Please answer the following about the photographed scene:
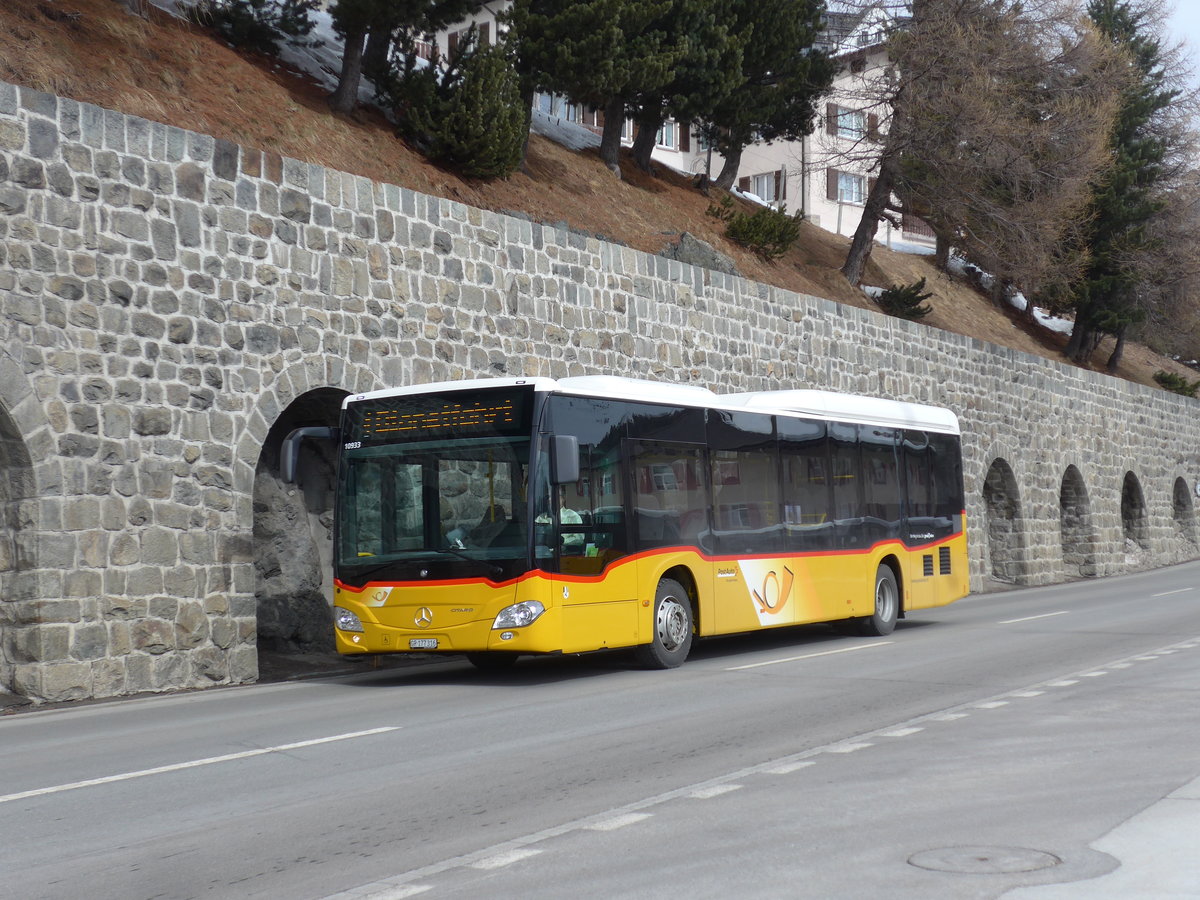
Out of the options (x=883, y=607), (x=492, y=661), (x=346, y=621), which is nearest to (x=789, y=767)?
(x=346, y=621)

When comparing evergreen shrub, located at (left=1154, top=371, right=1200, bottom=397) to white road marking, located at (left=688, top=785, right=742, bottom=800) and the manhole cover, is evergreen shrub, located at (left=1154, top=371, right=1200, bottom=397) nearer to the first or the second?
white road marking, located at (left=688, top=785, right=742, bottom=800)

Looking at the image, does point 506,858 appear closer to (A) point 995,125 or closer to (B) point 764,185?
(A) point 995,125

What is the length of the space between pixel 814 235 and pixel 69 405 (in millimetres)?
36507

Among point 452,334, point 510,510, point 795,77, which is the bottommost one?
point 510,510

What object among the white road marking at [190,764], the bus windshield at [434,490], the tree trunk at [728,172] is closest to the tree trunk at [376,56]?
the tree trunk at [728,172]

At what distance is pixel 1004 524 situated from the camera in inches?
1277

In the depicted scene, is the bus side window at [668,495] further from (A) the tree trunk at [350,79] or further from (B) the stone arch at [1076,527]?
(B) the stone arch at [1076,527]

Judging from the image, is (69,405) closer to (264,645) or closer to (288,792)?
(264,645)

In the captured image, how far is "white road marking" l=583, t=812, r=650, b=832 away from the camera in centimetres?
611

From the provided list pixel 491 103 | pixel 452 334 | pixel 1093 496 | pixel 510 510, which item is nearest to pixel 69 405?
pixel 510 510

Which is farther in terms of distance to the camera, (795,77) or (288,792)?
(795,77)

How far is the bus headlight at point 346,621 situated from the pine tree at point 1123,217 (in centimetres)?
4001

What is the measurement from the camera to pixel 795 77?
3638 centimetres

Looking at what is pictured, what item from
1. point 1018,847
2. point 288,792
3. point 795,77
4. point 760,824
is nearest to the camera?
point 1018,847
